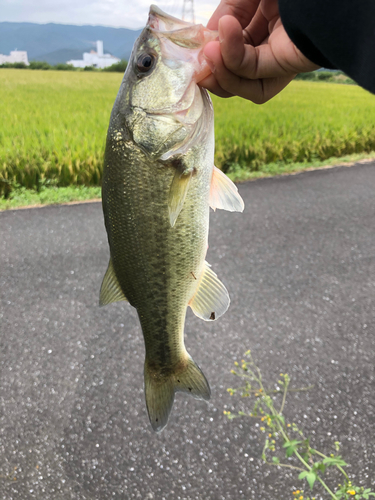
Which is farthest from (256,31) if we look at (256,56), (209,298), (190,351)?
(190,351)

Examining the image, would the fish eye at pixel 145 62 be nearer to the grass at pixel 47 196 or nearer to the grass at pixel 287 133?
the grass at pixel 47 196

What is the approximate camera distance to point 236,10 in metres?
1.37

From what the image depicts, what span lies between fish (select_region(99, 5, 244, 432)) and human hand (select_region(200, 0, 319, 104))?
62 mm

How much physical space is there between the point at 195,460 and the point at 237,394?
21.1 inches

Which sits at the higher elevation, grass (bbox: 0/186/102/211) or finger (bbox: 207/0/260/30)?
finger (bbox: 207/0/260/30)

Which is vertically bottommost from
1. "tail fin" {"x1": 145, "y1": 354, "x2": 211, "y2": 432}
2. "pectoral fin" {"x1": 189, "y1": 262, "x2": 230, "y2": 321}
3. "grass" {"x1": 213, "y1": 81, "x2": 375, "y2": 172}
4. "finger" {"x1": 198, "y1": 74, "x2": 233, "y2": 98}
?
"grass" {"x1": 213, "y1": 81, "x2": 375, "y2": 172}

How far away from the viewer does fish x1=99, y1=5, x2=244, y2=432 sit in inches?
41.9

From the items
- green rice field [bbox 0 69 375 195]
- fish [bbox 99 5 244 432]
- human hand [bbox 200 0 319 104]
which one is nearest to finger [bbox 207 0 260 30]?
human hand [bbox 200 0 319 104]

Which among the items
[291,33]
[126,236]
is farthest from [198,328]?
[291,33]

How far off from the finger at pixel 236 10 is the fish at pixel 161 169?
1.01 ft

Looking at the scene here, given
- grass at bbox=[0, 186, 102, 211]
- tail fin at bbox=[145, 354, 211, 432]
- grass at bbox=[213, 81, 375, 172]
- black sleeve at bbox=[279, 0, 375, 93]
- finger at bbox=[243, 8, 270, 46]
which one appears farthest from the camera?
grass at bbox=[213, 81, 375, 172]

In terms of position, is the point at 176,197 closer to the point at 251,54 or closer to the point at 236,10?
the point at 251,54

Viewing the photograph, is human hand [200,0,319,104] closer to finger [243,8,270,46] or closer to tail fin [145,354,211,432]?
finger [243,8,270,46]

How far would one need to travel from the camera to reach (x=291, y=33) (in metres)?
0.92
